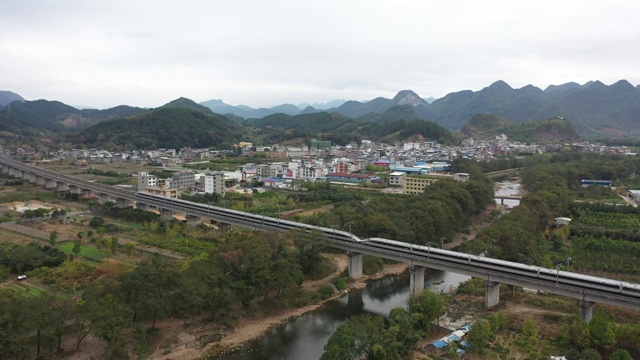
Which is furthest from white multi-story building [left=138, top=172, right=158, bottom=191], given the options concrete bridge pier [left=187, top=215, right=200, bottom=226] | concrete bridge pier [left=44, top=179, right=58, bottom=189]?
concrete bridge pier [left=187, top=215, right=200, bottom=226]

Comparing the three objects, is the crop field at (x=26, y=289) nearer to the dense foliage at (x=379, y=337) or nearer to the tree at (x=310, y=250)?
the tree at (x=310, y=250)

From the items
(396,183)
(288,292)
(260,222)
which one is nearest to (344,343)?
(288,292)

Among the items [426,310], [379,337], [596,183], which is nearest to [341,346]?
[379,337]

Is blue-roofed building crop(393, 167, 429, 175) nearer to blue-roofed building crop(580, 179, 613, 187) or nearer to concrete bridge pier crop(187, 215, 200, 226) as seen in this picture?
blue-roofed building crop(580, 179, 613, 187)

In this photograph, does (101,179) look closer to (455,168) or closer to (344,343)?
(455,168)

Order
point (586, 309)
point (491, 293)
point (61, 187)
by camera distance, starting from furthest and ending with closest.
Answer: point (61, 187)
point (491, 293)
point (586, 309)

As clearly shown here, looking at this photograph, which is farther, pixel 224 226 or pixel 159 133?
pixel 159 133

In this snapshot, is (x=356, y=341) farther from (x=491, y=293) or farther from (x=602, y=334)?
(x=602, y=334)
